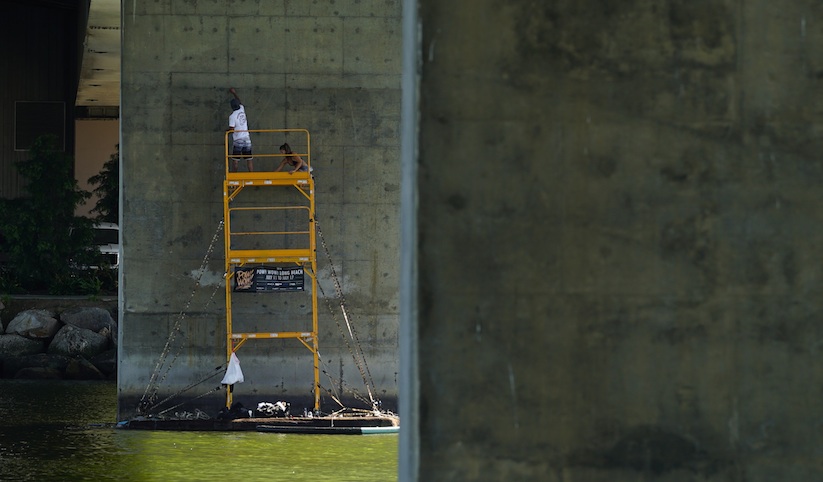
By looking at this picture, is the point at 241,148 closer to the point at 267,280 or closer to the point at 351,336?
the point at 267,280

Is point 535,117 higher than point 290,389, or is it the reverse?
point 535,117

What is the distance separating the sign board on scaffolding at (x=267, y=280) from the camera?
58.5 ft

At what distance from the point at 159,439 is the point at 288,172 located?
157 inches

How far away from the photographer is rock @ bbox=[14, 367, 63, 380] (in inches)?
1006

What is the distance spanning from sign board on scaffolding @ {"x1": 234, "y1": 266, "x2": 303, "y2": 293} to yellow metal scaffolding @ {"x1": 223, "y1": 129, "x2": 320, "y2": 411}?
5.5 inches

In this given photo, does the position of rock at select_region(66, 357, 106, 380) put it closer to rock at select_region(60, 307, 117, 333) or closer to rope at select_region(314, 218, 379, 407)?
rock at select_region(60, 307, 117, 333)

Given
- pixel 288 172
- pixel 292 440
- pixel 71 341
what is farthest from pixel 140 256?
pixel 71 341

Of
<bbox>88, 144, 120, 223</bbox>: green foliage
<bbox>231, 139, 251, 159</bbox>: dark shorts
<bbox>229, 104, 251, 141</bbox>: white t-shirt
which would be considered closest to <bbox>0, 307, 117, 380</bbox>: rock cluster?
<bbox>88, 144, 120, 223</bbox>: green foliage

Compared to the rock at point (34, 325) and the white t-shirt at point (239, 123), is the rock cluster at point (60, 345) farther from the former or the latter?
the white t-shirt at point (239, 123)

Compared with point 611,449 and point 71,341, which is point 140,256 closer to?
point 71,341

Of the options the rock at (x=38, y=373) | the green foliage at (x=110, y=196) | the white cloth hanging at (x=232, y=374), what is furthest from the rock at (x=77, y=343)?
the white cloth hanging at (x=232, y=374)

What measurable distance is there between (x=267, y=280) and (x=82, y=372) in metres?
9.37

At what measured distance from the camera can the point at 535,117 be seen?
5.47 meters

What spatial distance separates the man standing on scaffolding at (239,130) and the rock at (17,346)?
1103 centimetres
